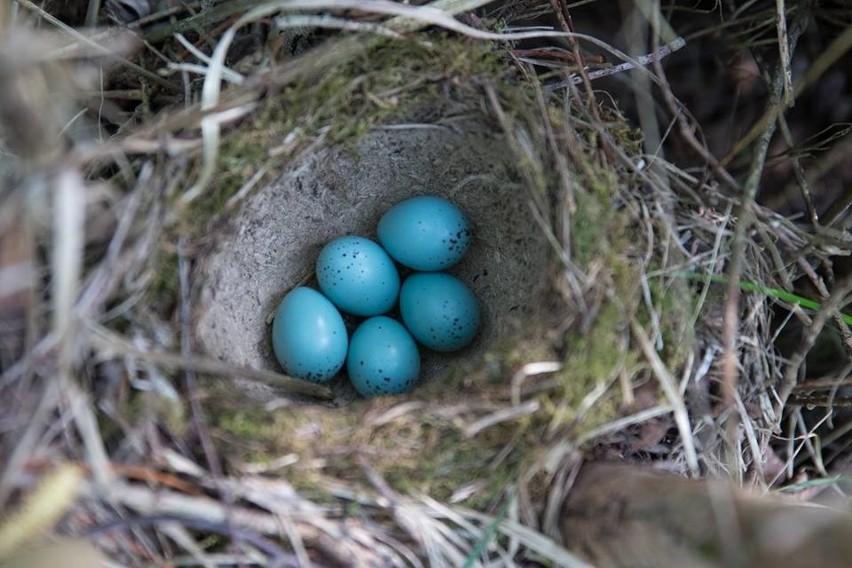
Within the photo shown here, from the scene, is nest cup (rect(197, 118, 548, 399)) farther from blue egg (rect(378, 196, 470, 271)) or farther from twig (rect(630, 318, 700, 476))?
twig (rect(630, 318, 700, 476))

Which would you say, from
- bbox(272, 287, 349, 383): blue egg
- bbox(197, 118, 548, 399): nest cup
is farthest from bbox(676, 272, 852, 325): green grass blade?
bbox(272, 287, 349, 383): blue egg

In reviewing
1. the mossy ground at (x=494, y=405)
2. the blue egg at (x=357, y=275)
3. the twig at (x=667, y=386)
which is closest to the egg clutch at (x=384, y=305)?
the blue egg at (x=357, y=275)

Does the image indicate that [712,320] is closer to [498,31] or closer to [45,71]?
[498,31]

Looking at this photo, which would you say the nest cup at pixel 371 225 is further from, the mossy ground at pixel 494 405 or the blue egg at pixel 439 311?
the mossy ground at pixel 494 405

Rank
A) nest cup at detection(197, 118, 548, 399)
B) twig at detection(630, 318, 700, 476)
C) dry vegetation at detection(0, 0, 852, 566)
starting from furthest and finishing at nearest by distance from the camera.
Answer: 1. nest cup at detection(197, 118, 548, 399)
2. twig at detection(630, 318, 700, 476)
3. dry vegetation at detection(0, 0, 852, 566)

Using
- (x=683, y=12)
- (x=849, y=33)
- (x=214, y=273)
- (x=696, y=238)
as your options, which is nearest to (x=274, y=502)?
(x=214, y=273)
